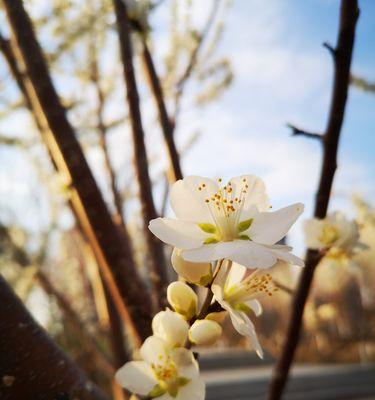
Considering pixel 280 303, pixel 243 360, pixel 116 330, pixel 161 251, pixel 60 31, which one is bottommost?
pixel 280 303

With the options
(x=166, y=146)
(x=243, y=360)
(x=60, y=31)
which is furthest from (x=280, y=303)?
(x=166, y=146)

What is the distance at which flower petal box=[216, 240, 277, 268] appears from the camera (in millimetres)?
345

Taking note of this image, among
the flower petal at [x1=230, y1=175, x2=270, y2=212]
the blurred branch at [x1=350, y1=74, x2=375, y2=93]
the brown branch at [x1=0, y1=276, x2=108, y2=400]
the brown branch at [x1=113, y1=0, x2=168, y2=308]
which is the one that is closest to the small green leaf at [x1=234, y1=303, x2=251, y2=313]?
the flower petal at [x1=230, y1=175, x2=270, y2=212]

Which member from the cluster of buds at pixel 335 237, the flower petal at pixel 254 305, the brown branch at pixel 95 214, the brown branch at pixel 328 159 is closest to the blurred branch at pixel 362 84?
the cluster of buds at pixel 335 237

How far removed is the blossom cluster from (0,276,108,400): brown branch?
0.08 metres

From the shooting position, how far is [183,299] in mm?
410

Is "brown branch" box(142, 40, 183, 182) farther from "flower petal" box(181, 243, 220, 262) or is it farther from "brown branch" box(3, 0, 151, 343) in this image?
"flower petal" box(181, 243, 220, 262)

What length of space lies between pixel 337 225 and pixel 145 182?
44 centimetres

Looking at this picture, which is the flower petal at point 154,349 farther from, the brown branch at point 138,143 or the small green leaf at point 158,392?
the brown branch at point 138,143

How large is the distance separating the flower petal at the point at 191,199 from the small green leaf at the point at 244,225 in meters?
0.03

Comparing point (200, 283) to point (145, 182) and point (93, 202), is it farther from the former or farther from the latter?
point (145, 182)

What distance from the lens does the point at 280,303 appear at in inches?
415

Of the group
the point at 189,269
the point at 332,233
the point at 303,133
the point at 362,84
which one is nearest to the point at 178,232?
the point at 189,269

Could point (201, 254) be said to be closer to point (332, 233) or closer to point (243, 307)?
point (243, 307)
